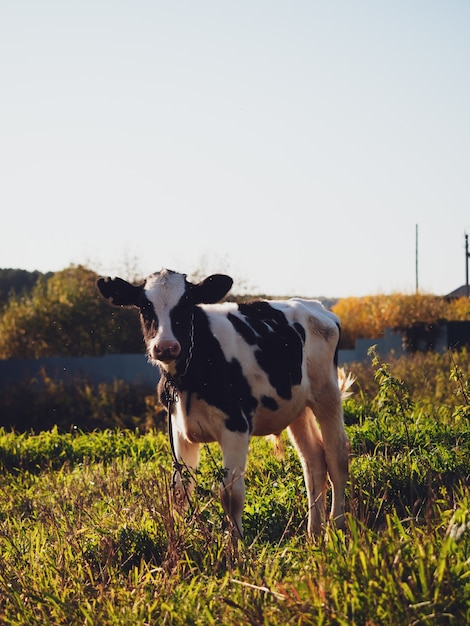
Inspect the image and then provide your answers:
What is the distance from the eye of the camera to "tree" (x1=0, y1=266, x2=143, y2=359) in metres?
22.1

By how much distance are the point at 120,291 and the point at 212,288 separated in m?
0.72

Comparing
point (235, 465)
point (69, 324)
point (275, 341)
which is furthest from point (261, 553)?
point (69, 324)

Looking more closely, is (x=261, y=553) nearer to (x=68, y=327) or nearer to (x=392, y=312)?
(x=68, y=327)

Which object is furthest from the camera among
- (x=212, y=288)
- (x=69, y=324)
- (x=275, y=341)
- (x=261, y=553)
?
(x=69, y=324)

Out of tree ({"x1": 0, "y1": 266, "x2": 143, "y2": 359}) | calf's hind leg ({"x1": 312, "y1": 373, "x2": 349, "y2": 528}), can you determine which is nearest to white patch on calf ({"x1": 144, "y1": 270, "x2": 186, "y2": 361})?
calf's hind leg ({"x1": 312, "y1": 373, "x2": 349, "y2": 528})

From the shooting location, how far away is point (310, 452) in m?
7.29

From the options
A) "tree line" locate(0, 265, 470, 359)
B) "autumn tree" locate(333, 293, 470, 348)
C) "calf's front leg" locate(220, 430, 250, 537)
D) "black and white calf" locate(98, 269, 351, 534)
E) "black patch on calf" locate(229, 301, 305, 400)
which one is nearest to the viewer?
"calf's front leg" locate(220, 430, 250, 537)

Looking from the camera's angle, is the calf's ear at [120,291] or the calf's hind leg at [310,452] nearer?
the calf's ear at [120,291]

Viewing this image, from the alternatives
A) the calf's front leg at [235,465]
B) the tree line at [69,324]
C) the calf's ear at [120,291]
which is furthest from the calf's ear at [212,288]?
the tree line at [69,324]

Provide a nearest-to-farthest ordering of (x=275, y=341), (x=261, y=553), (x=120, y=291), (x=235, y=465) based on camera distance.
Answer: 1. (x=261, y=553)
2. (x=235, y=465)
3. (x=120, y=291)
4. (x=275, y=341)

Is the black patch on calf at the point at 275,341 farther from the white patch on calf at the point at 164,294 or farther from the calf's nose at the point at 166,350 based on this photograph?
the calf's nose at the point at 166,350

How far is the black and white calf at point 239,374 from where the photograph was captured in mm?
6168

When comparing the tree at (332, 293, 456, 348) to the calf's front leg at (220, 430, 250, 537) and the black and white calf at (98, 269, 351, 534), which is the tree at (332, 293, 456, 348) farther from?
the calf's front leg at (220, 430, 250, 537)

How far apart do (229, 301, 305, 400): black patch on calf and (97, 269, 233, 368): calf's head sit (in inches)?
15.1
